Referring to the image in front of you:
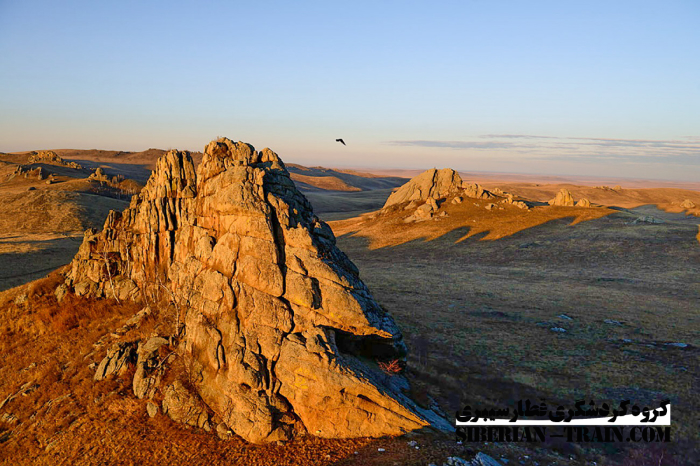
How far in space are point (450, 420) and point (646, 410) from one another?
449 inches

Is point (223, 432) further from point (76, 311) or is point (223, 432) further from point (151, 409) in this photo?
point (76, 311)

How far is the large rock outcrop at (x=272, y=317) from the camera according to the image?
64.6ft

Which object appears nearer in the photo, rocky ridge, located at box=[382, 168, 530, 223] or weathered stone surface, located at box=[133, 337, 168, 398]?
weathered stone surface, located at box=[133, 337, 168, 398]

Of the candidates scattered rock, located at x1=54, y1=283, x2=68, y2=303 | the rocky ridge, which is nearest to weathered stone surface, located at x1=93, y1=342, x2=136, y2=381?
scattered rock, located at x1=54, y1=283, x2=68, y2=303

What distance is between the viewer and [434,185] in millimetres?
118875

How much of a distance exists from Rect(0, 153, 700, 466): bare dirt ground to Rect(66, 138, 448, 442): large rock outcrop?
1440mm

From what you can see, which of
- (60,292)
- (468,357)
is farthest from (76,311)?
(468,357)

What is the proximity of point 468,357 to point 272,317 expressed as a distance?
16927 millimetres

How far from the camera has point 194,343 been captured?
881 inches

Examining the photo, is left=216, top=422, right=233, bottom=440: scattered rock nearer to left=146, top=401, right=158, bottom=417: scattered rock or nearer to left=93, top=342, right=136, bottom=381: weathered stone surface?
left=146, top=401, right=158, bottom=417: scattered rock

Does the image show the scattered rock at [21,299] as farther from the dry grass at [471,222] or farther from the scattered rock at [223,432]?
the dry grass at [471,222]

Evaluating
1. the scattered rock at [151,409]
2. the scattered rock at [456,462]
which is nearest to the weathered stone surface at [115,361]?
the scattered rock at [151,409]

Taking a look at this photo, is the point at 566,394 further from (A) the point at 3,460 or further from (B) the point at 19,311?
(B) the point at 19,311

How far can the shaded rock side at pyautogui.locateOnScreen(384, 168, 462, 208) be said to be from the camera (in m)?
116
